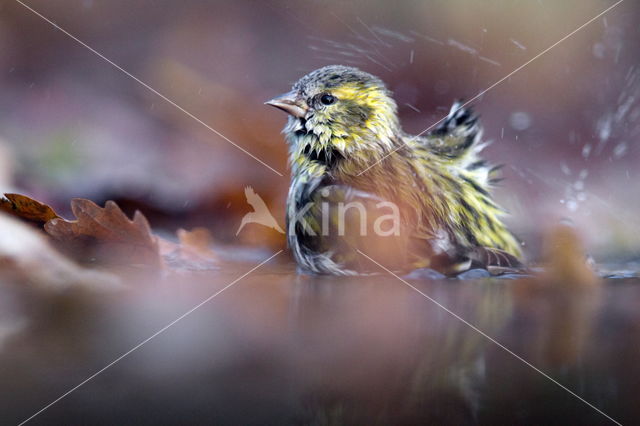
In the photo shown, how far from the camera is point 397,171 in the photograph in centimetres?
75

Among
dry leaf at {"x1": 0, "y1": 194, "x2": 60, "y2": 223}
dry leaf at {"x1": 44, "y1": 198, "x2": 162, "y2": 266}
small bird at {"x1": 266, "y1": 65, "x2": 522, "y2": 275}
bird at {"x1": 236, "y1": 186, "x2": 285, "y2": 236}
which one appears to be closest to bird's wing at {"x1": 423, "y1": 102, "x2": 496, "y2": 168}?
small bird at {"x1": 266, "y1": 65, "x2": 522, "y2": 275}

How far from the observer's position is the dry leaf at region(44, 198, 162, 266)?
0.72 metres

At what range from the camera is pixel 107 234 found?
2.38 feet

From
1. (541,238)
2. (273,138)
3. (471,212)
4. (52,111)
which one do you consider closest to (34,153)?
(52,111)

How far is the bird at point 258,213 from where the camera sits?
73 cm

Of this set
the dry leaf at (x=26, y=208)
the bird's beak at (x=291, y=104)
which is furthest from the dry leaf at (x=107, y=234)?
the bird's beak at (x=291, y=104)

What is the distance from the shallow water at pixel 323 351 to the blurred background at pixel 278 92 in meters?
0.09

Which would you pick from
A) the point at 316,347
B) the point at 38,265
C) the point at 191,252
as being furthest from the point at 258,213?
the point at 38,265

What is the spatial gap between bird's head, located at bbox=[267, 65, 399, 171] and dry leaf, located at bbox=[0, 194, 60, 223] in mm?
356

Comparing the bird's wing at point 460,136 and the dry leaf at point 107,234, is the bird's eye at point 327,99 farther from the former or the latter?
the dry leaf at point 107,234

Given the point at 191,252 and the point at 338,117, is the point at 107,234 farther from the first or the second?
the point at 338,117

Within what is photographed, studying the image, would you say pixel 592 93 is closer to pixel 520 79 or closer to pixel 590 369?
pixel 520 79

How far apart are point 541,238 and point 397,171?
22cm
